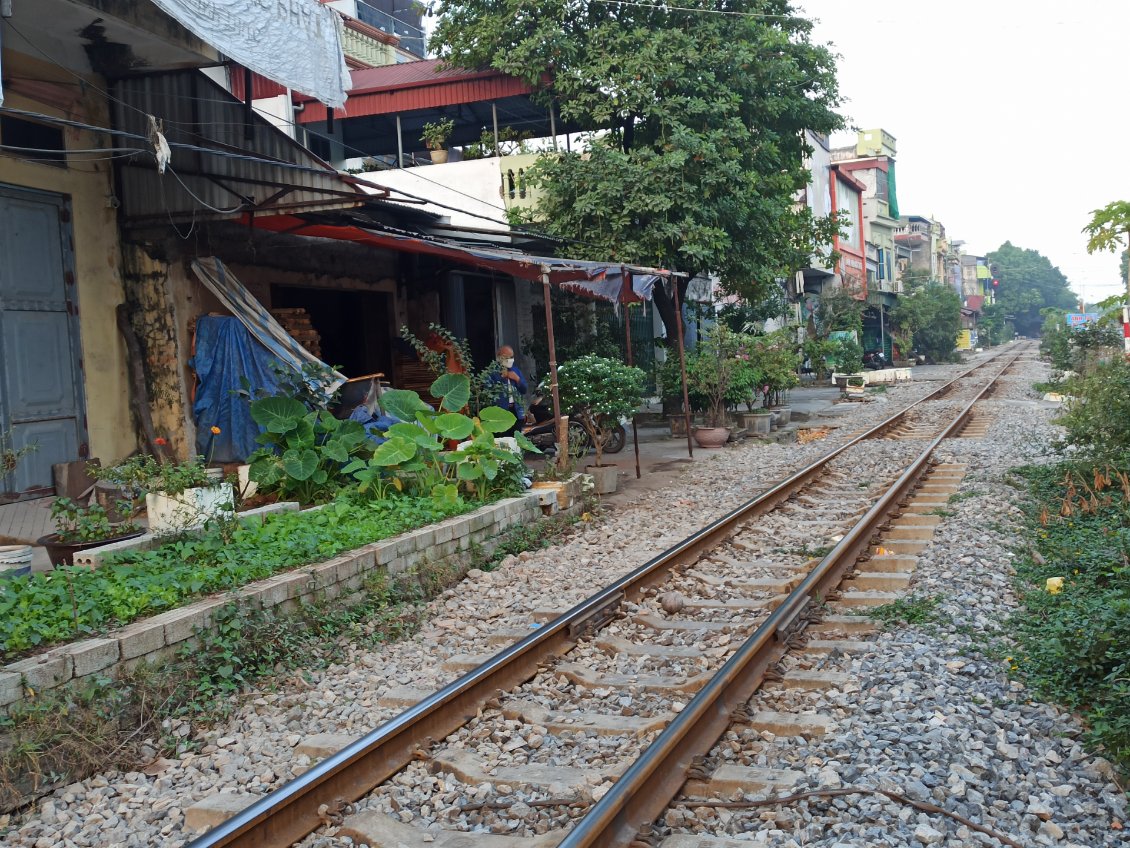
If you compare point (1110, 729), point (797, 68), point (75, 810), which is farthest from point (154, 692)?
point (797, 68)

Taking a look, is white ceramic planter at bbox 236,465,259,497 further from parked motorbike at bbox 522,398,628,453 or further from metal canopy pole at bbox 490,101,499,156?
metal canopy pole at bbox 490,101,499,156

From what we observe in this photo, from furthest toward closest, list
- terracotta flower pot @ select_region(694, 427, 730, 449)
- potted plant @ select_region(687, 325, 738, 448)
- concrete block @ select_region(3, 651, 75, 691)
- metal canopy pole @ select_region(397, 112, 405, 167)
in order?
metal canopy pole @ select_region(397, 112, 405, 167) < potted plant @ select_region(687, 325, 738, 448) < terracotta flower pot @ select_region(694, 427, 730, 449) < concrete block @ select_region(3, 651, 75, 691)

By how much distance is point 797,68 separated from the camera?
19312mm

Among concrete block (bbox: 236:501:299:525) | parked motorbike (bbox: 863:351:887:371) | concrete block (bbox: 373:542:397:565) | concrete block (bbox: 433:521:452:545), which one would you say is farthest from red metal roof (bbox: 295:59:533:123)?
parked motorbike (bbox: 863:351:887:371)

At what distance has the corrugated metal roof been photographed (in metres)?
10.1

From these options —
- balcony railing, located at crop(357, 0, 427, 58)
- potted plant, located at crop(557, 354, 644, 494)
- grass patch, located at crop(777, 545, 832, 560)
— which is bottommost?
grass patch, located at crop(777, 545, 832, 560)

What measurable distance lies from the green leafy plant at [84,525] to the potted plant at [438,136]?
1428cm

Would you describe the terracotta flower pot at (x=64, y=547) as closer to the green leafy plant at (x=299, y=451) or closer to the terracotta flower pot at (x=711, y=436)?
the green leafy plant at (x=299, y=451)

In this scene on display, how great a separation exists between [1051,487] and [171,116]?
32.4 feet

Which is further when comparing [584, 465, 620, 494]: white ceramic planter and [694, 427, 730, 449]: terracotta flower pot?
[694, 427, 730, 449]: terracotta flower pot

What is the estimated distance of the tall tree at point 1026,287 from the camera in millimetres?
123688

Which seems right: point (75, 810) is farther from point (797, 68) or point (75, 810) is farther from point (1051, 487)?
point (797, 68)

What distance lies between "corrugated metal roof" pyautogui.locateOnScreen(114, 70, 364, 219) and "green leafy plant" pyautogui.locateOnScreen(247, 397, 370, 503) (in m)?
2.19

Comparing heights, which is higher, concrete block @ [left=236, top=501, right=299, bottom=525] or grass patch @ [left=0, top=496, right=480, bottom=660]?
concrete block @ [left=236, top=501, right=299, bottom=525]
